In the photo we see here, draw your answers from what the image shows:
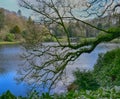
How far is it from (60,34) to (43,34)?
2.74 feet

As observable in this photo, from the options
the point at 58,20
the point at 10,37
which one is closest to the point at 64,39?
the point at 58,20

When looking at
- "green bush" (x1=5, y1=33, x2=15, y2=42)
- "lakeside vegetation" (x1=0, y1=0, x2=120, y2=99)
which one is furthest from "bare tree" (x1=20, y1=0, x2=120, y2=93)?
"green bush" (x1=5, y1=33, x2=15, y2=42)

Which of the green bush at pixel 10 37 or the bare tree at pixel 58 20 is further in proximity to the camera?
the green bush at pixel 10 37

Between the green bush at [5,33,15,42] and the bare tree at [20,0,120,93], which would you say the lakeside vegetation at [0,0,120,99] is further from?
the green bush at [5,33,15,42]

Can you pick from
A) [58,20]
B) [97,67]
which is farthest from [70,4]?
[97,67]

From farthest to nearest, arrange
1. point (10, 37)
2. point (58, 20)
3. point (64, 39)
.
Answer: point (10, 37), point (64, 39), point (58, 20)

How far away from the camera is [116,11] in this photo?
1058 cm

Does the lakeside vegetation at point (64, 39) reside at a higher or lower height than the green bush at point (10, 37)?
higher

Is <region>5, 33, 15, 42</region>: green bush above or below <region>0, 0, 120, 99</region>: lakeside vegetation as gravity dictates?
below

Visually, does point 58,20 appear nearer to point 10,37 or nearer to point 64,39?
point 64,39

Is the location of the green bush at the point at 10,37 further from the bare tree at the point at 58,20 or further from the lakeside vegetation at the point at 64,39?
the bare tree at the point at 58,20

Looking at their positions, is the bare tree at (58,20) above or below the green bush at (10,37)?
above

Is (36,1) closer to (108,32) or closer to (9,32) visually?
(108,32)

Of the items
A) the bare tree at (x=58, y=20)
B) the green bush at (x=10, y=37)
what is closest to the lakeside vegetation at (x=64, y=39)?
the bare tree at (x=58, y=20)
